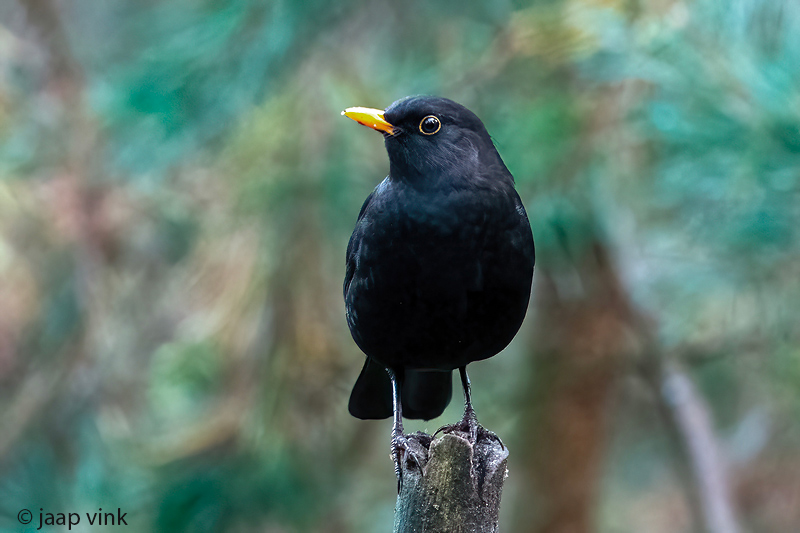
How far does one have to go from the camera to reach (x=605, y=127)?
14.8ft

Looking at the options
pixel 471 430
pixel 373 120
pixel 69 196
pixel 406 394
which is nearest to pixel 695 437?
pixel 406 394

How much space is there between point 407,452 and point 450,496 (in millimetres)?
359

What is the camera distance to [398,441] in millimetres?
2840

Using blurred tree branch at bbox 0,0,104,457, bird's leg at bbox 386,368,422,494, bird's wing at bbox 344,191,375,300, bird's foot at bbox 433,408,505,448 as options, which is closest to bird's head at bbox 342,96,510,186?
bird's wing at bbox 344,191,375,300

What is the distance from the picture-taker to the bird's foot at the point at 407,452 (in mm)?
2568

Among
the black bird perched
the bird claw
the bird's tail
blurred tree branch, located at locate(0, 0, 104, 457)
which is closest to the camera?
the bird claw

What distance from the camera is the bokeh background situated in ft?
13.2

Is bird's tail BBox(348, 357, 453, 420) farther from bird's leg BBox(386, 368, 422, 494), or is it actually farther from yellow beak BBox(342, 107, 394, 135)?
yellow beak BBox(342, 107, 394, 135)

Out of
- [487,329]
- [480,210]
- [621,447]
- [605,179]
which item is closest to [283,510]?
[487,329]

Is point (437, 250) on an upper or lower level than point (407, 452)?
upper

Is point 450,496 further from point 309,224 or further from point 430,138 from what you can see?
point 309,224

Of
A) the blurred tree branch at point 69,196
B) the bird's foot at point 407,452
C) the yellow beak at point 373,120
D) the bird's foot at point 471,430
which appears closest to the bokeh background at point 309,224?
the blurred tree branch at point 69,196

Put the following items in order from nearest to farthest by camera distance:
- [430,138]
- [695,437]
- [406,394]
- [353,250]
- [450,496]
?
[450,496]
[430,138]
[353,250]
[406,394]
[695,437]

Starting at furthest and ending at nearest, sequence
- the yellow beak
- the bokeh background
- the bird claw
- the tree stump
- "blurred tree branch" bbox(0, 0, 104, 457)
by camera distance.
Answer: "blurred tree branch" bbox(0, 0, 104, 457)
the bokeh background
the yellow beak
the bird claw
the tree stump
